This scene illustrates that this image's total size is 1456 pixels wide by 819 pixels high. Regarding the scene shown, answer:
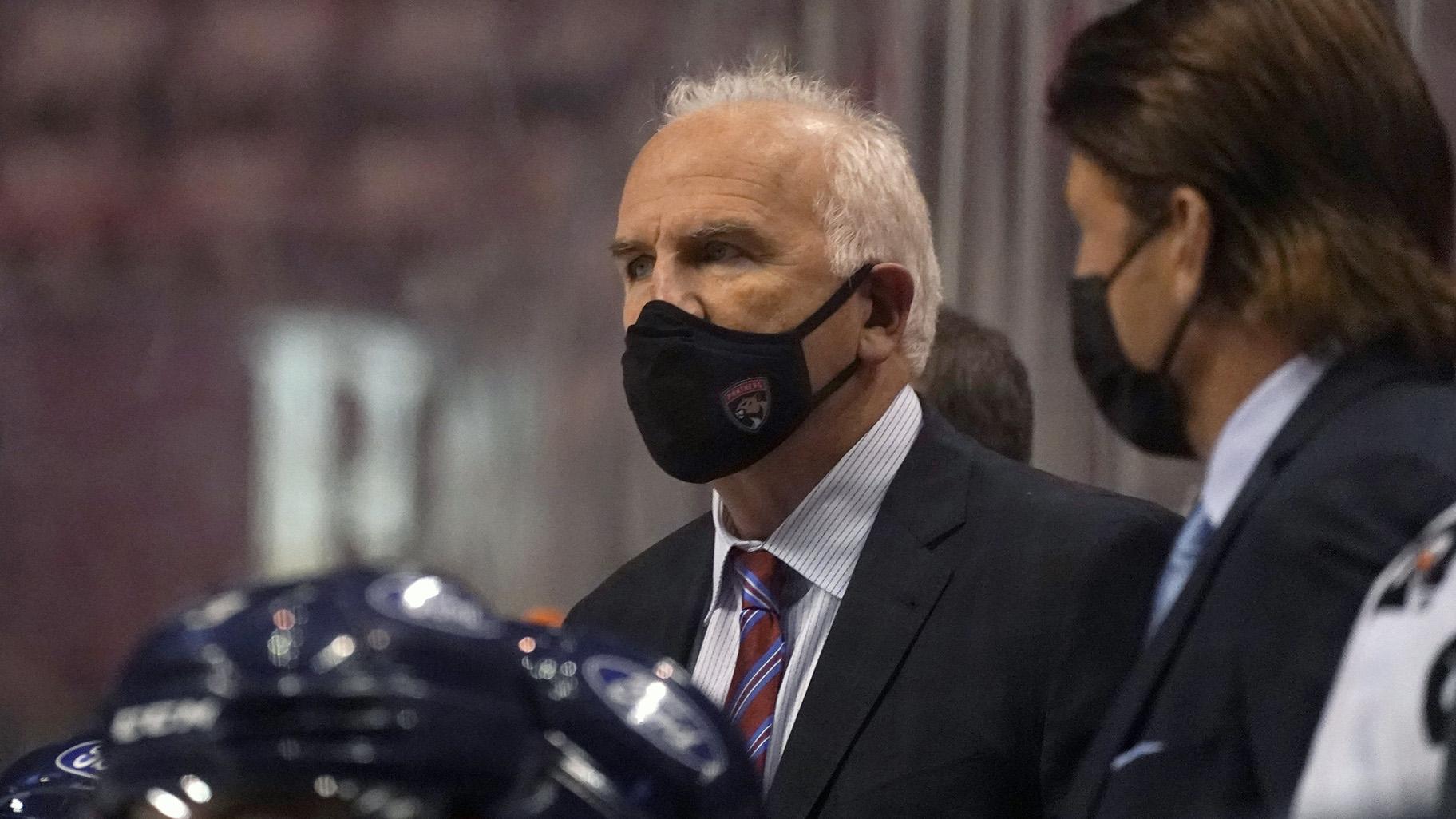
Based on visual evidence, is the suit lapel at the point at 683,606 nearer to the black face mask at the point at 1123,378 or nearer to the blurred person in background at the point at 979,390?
the blurred person in background at the point at 979,390

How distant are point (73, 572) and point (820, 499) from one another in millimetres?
2457

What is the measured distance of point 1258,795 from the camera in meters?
1.17

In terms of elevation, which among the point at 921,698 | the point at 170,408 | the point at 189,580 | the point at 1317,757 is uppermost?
the point at 1317,757

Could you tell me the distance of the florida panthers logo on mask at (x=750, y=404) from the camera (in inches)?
77.6

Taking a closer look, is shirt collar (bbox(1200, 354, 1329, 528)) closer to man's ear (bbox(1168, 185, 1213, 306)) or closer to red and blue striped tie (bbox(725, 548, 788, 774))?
man's ear (bbox(1168, 185, 1213, 306))

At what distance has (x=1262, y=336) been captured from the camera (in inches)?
51.7

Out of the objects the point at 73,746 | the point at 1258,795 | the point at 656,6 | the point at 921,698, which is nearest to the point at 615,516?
the point at 656,6

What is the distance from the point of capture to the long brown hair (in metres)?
1.27

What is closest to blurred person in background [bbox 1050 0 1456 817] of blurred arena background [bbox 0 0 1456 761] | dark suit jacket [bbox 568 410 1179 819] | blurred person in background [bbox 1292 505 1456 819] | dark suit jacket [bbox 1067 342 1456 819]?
dark suit jacket [bbox 1067 342 1456 819]

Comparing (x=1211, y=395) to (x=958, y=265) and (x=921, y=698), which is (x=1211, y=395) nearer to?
(x=921, y=698)

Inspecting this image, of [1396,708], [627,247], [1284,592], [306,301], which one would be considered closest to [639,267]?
[627,247]

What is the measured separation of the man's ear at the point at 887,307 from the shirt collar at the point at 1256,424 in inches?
32.0

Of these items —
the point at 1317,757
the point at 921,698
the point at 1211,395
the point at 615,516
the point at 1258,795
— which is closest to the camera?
the point at 1317,757

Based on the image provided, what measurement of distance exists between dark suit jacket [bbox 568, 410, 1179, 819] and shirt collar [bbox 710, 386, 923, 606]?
4 centimetres
